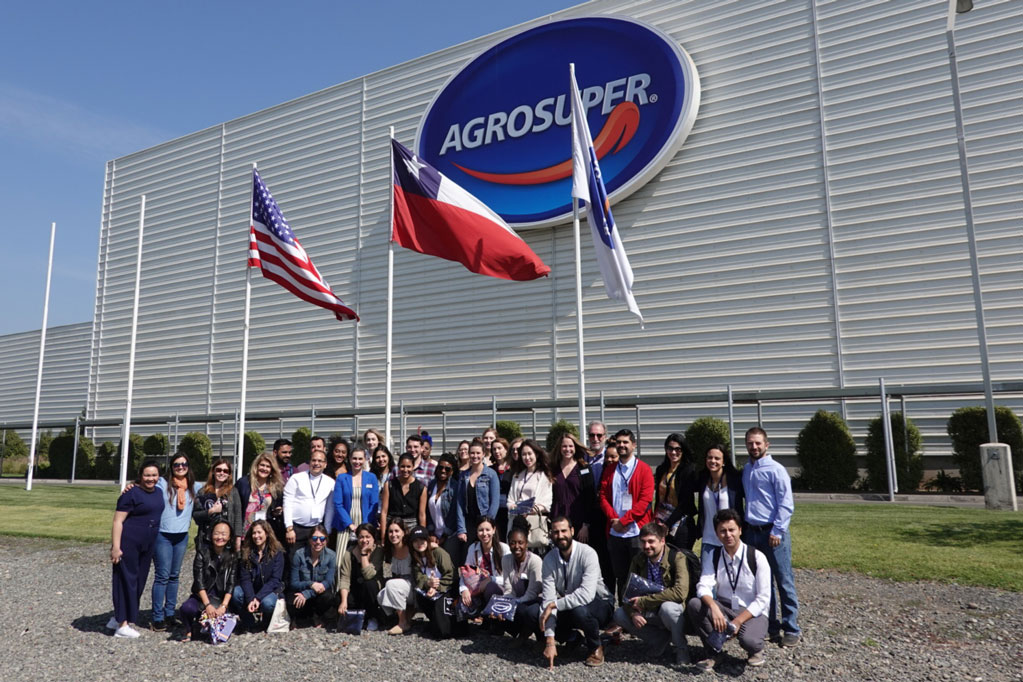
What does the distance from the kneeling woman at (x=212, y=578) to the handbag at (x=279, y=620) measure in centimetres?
47

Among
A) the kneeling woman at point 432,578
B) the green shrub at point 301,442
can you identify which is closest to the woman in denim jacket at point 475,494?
the kneeling woman at point 432,578

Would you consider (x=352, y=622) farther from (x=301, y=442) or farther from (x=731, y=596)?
(x=301, y=442)

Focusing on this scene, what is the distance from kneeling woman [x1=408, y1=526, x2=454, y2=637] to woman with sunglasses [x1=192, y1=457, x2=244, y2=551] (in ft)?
6.36

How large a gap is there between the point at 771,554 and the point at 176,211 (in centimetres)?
2898

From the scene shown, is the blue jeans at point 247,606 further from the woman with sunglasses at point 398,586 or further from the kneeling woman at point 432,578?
the kneeling woman at point 432,578

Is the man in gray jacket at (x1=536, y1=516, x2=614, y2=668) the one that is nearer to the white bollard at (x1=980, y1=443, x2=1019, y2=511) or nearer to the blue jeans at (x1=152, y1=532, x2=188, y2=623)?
the blue jeans at (x1=152, y1=532, x2=188, y2=623)

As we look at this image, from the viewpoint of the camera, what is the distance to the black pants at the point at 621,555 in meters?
7.40

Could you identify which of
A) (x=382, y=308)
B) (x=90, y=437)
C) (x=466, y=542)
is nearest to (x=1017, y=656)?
(x=466, y=542)

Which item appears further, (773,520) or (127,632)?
(127,632)

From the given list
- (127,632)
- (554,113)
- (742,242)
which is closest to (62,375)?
(554,113)

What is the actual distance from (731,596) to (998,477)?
7.90 m

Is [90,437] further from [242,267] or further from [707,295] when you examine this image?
[707,295]

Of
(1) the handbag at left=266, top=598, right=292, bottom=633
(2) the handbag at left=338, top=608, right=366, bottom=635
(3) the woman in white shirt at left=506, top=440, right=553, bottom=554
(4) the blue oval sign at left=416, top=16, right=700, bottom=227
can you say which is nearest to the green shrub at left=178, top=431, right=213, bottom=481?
(4) the blue oval sign at left=416, top=16, right=700, bottom=227

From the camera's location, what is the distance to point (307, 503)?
8.34m
